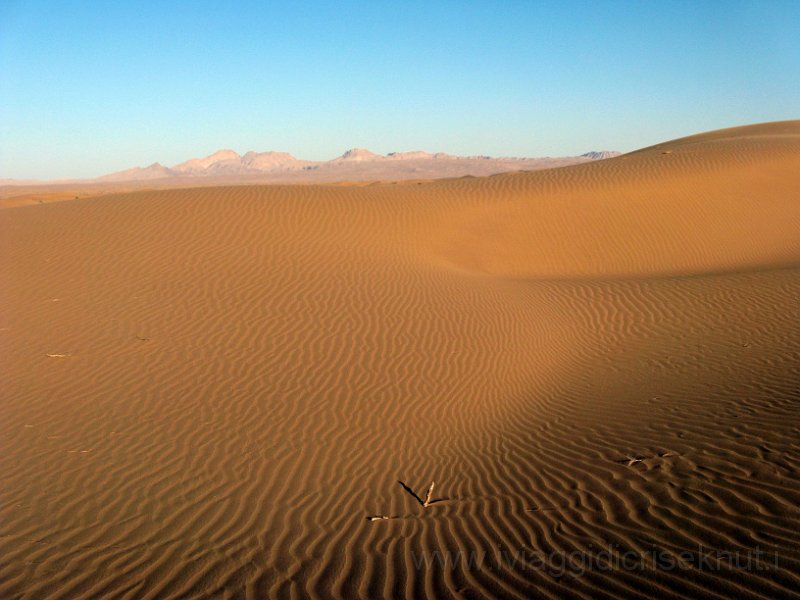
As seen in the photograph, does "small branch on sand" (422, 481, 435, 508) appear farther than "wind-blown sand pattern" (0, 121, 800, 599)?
Yes

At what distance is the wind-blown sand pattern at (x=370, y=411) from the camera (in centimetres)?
400

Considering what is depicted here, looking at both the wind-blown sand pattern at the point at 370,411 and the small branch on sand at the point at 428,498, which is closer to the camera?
the wind-blown sand pattern at the point at 370,411

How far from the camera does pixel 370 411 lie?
23.9 ft

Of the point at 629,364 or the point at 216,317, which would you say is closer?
the point at 629,364

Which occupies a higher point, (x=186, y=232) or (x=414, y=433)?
(x=186, y=232)

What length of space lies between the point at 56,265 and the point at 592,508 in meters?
11.5

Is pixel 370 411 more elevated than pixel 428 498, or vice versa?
pixel 428 498

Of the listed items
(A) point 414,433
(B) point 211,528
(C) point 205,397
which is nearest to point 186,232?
(C) point 205,397

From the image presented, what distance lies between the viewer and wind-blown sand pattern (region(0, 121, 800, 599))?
13.1 feet

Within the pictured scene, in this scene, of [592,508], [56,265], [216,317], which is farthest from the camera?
[56,265]

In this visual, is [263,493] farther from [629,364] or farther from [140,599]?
[629,364]

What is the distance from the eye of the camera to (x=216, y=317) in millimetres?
9516

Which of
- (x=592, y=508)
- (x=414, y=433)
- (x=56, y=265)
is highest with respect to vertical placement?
(x=56, y=265)

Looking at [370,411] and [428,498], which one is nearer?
[428,498]
